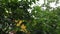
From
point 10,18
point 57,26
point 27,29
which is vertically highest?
point 10,18

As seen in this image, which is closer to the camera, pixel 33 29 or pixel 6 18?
pixel 6 18

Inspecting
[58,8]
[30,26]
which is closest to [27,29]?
[30,26]

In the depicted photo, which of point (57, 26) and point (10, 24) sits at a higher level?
point (10, 24)

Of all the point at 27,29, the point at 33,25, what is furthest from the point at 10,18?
the point at 33,25

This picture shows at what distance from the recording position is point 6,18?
8.83 feet

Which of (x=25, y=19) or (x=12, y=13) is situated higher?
(x=12, y=13)

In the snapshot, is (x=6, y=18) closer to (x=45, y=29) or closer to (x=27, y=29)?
(x=27, y=29)

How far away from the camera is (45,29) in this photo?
3.30m

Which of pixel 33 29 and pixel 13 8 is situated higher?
pixel 13 8

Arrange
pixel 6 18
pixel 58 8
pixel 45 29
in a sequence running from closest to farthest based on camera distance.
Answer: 1. pixel 6 18
2. pixel 45 29
3. pixel 58 8

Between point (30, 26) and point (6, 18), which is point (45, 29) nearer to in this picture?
point (30, 26)

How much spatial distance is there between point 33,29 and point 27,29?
1.01ft

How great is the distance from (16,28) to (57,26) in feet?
3.27

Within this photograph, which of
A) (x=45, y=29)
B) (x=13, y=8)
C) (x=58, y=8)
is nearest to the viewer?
(x=13, y=8)
